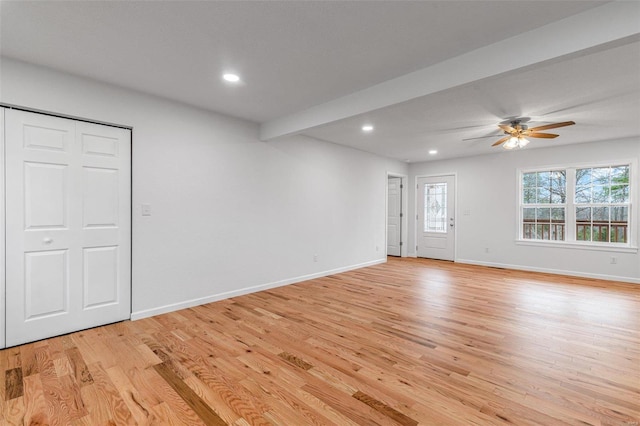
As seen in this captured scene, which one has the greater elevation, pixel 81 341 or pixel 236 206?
pixel 236 206

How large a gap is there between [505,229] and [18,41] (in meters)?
7.69

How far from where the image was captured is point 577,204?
574cm

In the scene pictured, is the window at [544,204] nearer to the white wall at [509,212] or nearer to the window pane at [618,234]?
the white wall at [509,212]

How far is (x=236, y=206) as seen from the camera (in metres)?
4.26

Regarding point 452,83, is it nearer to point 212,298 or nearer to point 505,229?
point 212,298

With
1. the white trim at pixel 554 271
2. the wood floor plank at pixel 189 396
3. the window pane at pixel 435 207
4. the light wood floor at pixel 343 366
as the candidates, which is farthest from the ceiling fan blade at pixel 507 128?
the wood floor plank at pixel 189 396

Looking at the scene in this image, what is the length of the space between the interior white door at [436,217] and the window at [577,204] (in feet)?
4.77

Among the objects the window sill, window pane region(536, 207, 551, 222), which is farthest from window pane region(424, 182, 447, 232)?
window pane region(536, 207, 551, 222)

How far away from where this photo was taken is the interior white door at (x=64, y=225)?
2.69 meters

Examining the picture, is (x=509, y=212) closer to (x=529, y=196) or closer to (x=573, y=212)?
(x=529, y=196)

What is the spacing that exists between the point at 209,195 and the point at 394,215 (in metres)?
5.37

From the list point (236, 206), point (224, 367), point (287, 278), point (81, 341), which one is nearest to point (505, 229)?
point (287, 278)

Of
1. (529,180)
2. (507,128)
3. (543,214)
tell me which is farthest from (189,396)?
(529,180)

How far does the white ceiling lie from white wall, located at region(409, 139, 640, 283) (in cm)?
197
